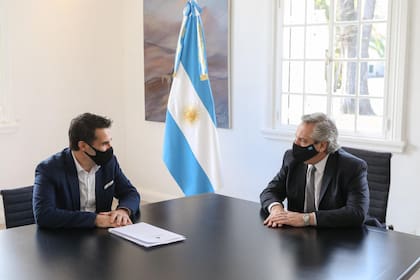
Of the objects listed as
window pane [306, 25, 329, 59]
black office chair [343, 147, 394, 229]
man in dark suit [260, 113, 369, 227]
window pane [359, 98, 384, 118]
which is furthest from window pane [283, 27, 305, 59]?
man in dark suit [260, 113, 369, 227]

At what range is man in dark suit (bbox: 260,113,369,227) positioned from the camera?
7.76 feet

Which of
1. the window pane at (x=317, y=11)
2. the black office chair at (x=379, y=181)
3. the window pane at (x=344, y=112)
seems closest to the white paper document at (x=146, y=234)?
the black office chair at (x=379, y=181)

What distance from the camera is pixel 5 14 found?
4.63 m

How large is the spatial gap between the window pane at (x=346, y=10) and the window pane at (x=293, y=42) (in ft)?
1.06

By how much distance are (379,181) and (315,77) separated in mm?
1567

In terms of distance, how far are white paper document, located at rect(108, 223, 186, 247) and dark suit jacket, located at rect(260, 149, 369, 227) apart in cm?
58

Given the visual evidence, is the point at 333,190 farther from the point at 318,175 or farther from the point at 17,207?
the point at 17,207

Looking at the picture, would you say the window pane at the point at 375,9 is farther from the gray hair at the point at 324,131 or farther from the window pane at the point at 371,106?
the gray hair at the point at 324,131

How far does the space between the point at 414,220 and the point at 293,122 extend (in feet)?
3.86

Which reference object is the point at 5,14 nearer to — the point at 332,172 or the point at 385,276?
the point at 332,172

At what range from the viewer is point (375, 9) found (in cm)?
387

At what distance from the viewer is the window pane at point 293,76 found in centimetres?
434

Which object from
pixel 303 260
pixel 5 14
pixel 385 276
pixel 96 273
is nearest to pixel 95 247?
pixel 96 273

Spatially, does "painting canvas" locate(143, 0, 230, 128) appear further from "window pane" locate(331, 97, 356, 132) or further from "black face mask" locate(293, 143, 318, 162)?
"black face mask" locate(293, 143, 318, 162)
